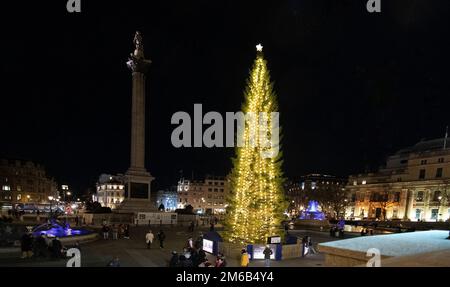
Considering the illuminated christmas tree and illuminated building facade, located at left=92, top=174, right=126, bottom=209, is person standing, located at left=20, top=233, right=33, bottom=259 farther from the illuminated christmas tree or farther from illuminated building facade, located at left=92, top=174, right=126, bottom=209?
illuminated building facade, located at left=92, top=174, right=126, bottom=209

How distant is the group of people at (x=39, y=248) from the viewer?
66.3 feet

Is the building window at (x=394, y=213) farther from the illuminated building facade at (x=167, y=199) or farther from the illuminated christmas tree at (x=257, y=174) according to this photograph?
the illuminated building facade at (x=167, y=199)

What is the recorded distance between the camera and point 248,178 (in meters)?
22.7

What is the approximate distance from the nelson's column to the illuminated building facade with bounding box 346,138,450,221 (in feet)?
192

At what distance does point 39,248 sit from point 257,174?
13523 millimetres

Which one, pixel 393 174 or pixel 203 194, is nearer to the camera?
pixel 393 174

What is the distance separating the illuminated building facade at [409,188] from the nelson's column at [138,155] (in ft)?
192
